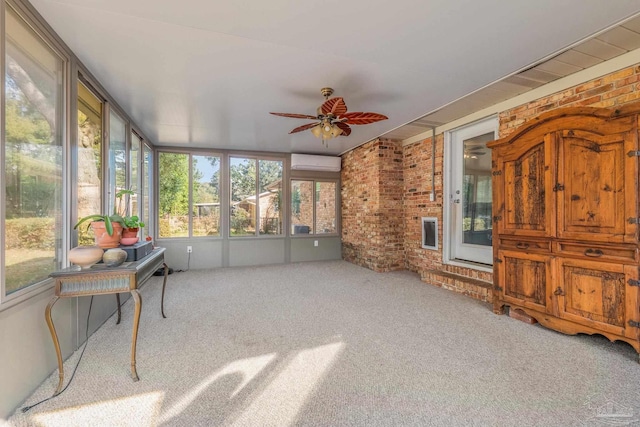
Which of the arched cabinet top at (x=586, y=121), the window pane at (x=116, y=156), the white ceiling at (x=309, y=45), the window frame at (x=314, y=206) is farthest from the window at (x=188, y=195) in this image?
the arched cabinet top at (x=586, y=121)

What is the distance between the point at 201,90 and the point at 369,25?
6.51ft

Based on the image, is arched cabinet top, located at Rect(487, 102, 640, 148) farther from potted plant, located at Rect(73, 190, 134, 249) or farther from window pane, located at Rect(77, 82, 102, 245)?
window pane, located at Rect(77, 82, 102, 245)

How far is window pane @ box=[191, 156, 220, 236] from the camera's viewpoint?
229 inches

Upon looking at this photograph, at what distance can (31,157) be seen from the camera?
1.89 metres

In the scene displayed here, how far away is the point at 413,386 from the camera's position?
180 centimetres

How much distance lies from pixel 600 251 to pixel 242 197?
18.1ft

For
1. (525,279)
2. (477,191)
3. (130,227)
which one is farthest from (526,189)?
(130,227)

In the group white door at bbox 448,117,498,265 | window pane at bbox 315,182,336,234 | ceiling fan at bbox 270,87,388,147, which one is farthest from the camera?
window pane at bbox 315,182,336,234

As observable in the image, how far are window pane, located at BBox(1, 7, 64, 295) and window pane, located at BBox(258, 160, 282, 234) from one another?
13.4 feet

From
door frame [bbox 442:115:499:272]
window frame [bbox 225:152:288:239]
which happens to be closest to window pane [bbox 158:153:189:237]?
window frame [bbox 225:152:288:239]

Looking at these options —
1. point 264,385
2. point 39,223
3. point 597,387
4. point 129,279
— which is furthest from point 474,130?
point 39,223

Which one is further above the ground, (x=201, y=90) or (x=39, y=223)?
(x=201, y=90)

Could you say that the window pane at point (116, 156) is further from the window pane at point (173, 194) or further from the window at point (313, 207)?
the window at point (313, 207)

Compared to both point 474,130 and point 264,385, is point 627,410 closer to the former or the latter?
point 264,385
